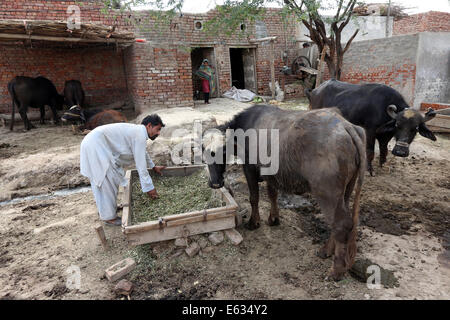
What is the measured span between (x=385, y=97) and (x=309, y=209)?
2735mm

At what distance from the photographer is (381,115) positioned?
5.28m

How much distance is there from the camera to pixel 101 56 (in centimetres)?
1070

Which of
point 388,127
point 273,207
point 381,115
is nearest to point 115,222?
point 273,207

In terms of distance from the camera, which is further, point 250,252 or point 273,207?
point 273,207

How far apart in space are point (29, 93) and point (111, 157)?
24.1 ft

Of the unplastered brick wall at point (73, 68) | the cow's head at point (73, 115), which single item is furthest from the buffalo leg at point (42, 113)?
the cow's head at point (73, 115)

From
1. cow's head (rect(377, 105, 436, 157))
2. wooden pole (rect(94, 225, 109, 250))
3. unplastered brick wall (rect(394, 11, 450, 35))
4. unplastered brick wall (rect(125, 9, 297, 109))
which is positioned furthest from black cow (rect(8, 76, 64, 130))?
unplastered brick wall (rect(394, 11, 450, 35))

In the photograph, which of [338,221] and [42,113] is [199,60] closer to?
[42,113]

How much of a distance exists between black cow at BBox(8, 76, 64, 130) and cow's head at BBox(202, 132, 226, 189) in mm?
8141

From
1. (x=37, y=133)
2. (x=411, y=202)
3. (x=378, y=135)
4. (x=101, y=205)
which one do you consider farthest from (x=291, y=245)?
(x=37, y=133)

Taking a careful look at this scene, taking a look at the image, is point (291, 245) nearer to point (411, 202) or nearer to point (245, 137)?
point (245, 137)

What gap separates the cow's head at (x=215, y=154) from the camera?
3.71 metres

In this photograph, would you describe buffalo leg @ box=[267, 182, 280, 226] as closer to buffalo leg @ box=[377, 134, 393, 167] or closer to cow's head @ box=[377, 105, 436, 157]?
cow's head @ box=[377, 105, 436, 157]

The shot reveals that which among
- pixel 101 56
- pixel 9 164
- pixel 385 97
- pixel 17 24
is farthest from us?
pixel 101 56
